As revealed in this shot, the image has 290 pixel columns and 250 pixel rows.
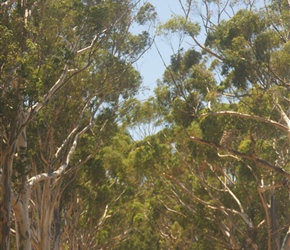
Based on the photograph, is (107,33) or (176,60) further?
(176,60)

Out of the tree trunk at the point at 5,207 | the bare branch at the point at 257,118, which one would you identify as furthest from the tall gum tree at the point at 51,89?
the bare branch at the point at 257,118

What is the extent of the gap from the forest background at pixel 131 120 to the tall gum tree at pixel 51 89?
4cm

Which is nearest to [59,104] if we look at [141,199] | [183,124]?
[183,124]

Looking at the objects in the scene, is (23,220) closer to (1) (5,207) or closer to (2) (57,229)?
(1) (5,207)

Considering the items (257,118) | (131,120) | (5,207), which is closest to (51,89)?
(5,207)

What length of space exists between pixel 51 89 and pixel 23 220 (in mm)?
3270

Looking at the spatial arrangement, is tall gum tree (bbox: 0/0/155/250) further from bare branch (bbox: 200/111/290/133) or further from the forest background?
bare branch (bbox: 200/111/290/133)

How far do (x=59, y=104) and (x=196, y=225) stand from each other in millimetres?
9579

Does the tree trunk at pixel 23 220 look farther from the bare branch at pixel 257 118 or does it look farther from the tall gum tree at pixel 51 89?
the bare branch at pixel 257 118

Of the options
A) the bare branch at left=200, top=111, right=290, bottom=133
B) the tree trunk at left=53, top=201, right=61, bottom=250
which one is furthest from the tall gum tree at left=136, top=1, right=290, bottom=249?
the tree trunk at left=53, top=201, right=61, bottom=250

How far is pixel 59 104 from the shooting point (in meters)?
21.4

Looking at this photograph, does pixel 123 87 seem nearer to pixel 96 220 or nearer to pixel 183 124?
pixel 183 124

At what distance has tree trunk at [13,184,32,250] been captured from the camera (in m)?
15.7

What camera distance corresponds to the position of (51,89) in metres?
16.9
